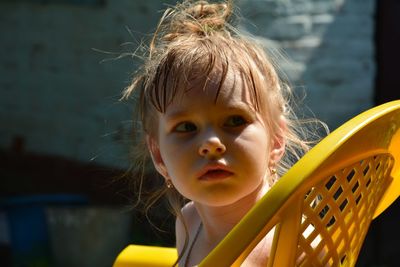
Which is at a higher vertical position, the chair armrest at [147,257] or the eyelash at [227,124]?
the eyelash at [227,124]

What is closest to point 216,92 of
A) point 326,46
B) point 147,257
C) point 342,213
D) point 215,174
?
point 215,174

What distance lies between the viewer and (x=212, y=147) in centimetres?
185

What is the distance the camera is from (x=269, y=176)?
83.5 inches

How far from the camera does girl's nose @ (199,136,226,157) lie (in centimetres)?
185

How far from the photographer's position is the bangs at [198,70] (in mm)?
1942

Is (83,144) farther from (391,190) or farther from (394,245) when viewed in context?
(391,190)

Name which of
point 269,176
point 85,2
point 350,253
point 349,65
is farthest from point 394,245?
point 350,253

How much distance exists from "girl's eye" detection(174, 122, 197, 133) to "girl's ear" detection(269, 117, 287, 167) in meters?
0.23

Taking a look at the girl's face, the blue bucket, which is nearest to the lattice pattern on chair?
the girl's face

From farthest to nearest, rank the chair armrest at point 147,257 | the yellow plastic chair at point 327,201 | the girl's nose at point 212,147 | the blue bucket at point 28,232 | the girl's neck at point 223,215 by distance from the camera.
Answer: the blue bucket at point 28,232
the chair armrest at point 147,257
the girl's neck at point 223,215
the girl's nose at point 212,147
the yellow plastic chair at point 327,201

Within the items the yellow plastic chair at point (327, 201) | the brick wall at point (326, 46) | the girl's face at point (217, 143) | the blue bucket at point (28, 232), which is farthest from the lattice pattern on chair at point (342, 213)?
the blue bucket at point (28, 232)

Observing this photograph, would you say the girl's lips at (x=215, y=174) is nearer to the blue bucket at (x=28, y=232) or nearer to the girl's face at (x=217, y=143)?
the girl's face at (x=217, y=143)

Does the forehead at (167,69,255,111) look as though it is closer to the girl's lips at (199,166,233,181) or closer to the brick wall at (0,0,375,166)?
the girl's lips at (199,166,233,181)

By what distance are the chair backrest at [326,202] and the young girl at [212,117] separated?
282mm
